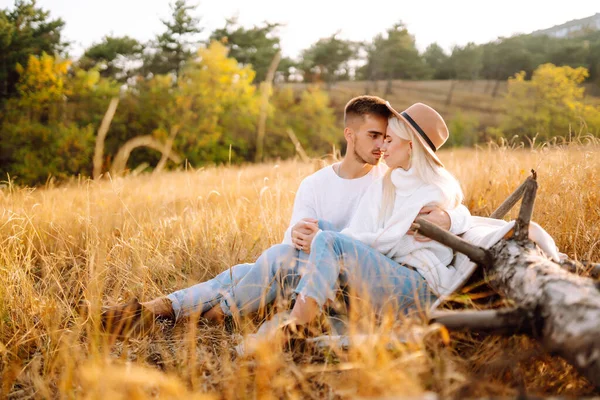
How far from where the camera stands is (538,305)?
5.54ft

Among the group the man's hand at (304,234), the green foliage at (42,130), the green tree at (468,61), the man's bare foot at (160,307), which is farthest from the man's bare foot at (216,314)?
the green tree at (468,61)

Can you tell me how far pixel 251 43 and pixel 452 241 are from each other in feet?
102

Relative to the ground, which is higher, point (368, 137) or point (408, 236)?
point (368, 137)

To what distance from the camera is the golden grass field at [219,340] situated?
1.66 metres

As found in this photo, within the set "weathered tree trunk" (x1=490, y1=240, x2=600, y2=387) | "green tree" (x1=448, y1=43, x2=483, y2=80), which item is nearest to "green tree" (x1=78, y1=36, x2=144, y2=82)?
"weathered tree trunk" (x1=490, y1=240, x2=600, y2=387)

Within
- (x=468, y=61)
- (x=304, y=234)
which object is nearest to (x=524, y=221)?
(x=304, y=234)

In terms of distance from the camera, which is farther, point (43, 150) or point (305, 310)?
point (43, 150)

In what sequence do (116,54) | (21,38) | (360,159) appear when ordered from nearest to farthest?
(360,159) < (21,38) < (116,54)

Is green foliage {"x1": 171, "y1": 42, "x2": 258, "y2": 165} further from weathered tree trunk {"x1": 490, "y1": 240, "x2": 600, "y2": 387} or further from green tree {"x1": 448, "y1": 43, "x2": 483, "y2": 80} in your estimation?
green tree {"x1": 448, "y1": 43, "x2": 483, "y2": 80}

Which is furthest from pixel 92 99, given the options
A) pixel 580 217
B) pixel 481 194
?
pixel 580 217

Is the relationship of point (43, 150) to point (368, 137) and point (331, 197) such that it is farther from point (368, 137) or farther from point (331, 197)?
point (368, 137)

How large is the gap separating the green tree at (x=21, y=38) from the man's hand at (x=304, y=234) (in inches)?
756

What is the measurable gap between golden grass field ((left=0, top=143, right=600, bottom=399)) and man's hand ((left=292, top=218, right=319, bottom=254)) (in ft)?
2.25

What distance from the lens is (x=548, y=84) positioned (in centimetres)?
2050
